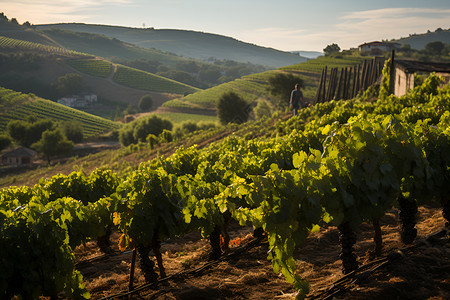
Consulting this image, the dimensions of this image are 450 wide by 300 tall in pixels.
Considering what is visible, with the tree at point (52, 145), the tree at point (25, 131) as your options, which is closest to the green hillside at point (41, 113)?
the tree at point (25, 131)

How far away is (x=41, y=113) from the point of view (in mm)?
102500

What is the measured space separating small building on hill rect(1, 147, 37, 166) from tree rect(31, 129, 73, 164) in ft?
6.83

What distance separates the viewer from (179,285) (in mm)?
6777

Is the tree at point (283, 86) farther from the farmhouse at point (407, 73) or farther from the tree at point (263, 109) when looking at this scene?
the farmhouse at point (407, 73)

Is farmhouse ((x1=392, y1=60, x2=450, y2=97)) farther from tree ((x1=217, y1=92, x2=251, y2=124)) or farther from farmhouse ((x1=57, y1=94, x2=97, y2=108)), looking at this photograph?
farmhouse ((x1=57, y1=94, x2=97, y2=108))

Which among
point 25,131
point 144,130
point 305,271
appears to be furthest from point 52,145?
point 305,271

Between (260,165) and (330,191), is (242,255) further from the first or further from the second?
(330,191)

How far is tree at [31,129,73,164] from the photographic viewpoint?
2859 inches

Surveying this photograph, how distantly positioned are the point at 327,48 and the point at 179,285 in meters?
160

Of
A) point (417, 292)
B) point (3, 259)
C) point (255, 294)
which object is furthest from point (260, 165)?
point (3, 259)

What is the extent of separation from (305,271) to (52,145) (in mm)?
74262

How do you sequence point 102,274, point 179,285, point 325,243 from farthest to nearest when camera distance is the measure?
point 102,274 < point 325,243 < point 179,285

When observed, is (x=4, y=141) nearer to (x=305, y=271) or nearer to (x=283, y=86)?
(x=283, y=86)

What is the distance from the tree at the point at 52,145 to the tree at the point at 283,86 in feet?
133
